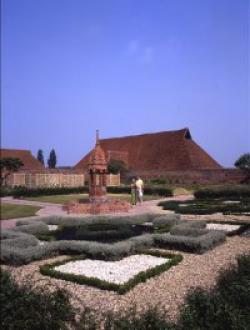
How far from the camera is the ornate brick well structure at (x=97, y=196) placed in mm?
11090

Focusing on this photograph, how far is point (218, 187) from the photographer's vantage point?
3.53 metres

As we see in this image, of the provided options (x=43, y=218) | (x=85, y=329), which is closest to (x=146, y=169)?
(x=85, y=329)

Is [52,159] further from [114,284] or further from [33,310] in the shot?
[114,284]

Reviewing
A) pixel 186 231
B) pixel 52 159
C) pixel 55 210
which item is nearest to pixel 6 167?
pixel 52 159

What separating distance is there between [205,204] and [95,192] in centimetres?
979

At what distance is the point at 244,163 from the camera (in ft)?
10.1

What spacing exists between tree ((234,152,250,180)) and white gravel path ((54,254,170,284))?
8.77 feet

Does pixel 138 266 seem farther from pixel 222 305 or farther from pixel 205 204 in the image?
pixel 222 305

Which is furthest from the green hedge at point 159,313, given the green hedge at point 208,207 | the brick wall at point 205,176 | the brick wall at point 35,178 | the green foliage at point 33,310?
the brick wall at point 35,178

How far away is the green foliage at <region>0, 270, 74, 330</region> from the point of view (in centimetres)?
359

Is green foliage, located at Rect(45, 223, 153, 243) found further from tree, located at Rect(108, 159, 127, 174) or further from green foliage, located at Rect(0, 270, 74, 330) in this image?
green foliage, located at Rect(0, 270, 74, 330)

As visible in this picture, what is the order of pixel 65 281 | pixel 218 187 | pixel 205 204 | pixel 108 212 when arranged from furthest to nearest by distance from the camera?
pixel 108 212, pixel 65 281, pixel 205 204, pixel 218 187

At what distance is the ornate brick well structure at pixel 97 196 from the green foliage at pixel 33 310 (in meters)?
6.34

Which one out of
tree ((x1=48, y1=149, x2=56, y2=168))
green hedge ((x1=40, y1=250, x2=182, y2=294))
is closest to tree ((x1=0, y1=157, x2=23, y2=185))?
tree ((x1=48, y1=149, x2=56, y2=168))
